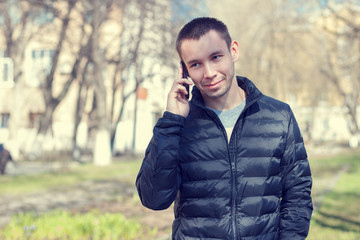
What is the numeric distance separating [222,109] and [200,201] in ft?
1.76

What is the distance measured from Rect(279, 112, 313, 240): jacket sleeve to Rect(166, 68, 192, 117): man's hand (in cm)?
61

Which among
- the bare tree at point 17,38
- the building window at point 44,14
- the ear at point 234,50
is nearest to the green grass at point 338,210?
the ear at point 234,50

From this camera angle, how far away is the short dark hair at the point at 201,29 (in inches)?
98.7

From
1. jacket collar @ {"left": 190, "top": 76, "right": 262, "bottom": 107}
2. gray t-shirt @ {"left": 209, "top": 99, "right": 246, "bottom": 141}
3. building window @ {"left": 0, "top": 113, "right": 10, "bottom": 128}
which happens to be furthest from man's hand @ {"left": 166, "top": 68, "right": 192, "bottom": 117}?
building window @ {"left": 0, "top": 113, "right": 10, "bottom": 128}

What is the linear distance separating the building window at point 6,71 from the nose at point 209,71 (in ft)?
82.7

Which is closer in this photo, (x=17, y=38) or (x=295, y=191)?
(x=295, y=191)

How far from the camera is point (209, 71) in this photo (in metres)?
2.47

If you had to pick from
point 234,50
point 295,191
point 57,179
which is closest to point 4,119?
point 57,179

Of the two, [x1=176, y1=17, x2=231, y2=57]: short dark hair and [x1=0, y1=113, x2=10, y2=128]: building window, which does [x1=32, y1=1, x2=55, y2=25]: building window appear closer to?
[x1=0, y1=113, x2=10, y2=128]: building window

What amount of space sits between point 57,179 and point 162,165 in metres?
13.3

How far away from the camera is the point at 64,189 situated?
12.7m

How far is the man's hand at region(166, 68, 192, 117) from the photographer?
248 centimetres

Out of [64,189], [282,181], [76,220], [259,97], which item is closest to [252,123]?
[259,97]

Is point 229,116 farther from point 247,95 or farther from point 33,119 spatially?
point 33,119
